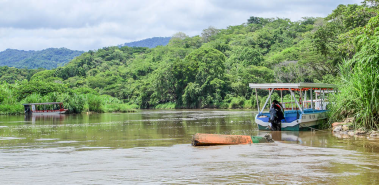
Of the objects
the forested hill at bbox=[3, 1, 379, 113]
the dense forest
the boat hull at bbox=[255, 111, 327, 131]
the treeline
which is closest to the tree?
the dense forest

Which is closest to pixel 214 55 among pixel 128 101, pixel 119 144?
pixel 128 101

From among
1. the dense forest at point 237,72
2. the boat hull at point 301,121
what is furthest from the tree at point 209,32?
the boat hull at point 301,121

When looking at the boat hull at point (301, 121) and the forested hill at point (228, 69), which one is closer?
the boat hull at point (301, 121)

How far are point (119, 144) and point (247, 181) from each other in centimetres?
808

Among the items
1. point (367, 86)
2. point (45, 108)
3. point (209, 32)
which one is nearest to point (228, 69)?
point (45, 108)

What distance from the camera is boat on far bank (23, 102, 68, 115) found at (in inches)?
1886

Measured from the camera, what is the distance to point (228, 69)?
80.4 meters

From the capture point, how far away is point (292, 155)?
36.8ft

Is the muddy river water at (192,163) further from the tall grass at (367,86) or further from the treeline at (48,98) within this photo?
the treeline at (48,98)

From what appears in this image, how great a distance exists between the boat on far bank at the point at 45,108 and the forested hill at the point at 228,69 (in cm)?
351

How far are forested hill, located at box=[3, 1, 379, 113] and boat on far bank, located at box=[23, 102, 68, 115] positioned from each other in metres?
3.51

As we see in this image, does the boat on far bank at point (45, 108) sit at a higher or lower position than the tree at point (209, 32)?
lower

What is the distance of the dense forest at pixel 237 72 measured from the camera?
17031 mm

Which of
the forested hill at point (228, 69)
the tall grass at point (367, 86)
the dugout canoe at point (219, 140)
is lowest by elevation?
the dugout canoe at point (219, 140)
